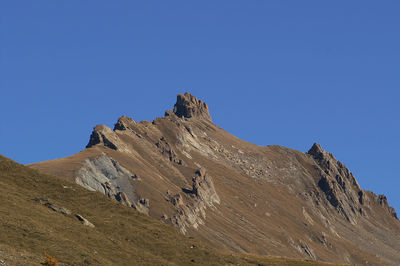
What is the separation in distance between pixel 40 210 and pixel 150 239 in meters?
14.0

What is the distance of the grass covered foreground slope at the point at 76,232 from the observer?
6178 centimetres

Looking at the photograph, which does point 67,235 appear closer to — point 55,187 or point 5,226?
point 5,226

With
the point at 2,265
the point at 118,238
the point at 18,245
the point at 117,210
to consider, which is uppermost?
the point at 117,210

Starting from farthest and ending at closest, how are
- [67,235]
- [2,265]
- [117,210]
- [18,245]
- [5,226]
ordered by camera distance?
[117,210] → [67,235] → [5,226] → [18,245] → [2,265]

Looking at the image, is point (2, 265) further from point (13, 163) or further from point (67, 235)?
point (13, 163)

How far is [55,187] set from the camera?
88.4 metres

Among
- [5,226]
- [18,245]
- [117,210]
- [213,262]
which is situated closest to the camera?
[18,245]

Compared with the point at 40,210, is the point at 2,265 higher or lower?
lower

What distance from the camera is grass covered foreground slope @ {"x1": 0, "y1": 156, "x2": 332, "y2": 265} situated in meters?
61.8

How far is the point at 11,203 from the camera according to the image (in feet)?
243

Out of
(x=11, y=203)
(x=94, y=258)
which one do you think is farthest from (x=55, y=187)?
(x=94, y=258)

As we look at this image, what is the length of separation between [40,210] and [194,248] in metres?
20.1

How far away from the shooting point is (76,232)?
7162cm

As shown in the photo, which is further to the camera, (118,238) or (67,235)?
(118,238)
